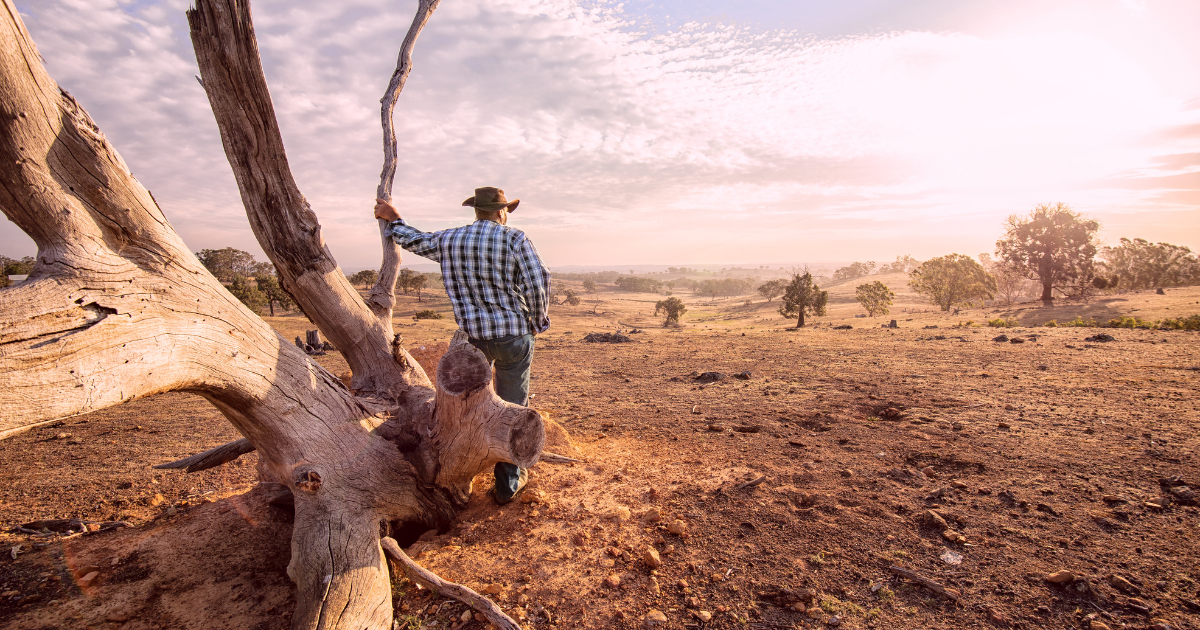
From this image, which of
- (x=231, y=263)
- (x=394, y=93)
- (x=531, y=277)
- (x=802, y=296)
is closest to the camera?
(x=531, y=277)

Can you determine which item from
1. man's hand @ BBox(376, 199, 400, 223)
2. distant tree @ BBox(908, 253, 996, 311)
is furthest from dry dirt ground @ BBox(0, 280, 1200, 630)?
distant tree @ BBox(908, 253, 996, 311)

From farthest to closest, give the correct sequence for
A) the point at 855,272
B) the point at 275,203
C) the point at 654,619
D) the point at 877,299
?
1. the point at 855,272
2. the point at 877,299
3. the point at 275,203
4. the point at 654,619

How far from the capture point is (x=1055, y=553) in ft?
9.86

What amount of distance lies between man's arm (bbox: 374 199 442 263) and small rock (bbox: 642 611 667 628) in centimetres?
279

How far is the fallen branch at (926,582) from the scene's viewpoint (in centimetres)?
271

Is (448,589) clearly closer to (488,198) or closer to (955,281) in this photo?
(488,198)

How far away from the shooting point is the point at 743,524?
3.55 meters

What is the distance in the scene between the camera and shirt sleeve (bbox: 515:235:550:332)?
365cm

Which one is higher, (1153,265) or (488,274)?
(1153,265)

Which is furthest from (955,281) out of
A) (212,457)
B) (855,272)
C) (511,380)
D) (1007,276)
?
(855,272)

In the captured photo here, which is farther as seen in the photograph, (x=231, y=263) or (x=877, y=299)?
(x=231, y=263)

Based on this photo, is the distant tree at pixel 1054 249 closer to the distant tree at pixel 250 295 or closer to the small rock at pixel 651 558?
the small rock at pixel 651 558

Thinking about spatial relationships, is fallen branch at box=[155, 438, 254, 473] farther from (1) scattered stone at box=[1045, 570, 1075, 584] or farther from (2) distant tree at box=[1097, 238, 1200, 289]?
(2) distant tree at box=[1097, 238, 1200, 289]

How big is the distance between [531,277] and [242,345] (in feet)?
6.07
